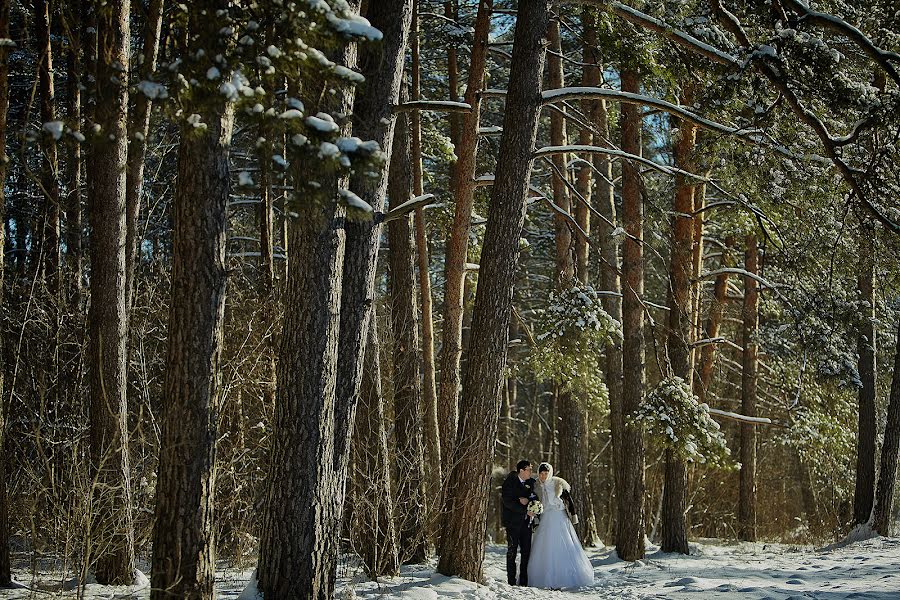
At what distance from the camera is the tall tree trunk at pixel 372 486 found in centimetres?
905

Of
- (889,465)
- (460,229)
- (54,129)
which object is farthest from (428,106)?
(889,465)

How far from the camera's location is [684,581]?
33.3 feet

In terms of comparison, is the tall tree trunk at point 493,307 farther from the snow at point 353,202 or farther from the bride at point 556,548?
the snow at point 353,202

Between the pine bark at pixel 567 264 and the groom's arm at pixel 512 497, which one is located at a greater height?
the pine bark at pixel 567 264

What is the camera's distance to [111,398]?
28.0ft

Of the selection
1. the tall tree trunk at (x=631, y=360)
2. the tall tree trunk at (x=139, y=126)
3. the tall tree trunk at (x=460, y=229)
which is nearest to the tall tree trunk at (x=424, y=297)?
the tall tree trunk at (x=460, y=229)

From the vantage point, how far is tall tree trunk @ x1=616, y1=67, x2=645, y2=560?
1355cm

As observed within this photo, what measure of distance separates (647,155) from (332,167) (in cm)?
1626

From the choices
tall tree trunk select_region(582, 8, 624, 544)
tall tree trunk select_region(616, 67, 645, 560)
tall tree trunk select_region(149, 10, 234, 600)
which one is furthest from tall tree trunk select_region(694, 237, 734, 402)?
tall tree trunk select_region(149, 10, 234, 600)

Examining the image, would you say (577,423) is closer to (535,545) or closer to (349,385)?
(535,545)

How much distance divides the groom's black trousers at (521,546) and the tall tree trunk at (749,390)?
8673 mm

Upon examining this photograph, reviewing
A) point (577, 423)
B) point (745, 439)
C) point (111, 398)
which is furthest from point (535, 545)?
point (745, 439)

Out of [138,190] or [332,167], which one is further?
[138,190]

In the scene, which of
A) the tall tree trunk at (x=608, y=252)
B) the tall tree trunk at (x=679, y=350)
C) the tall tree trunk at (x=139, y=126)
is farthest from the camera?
the tall tree trunk at (x=608, y=252)
